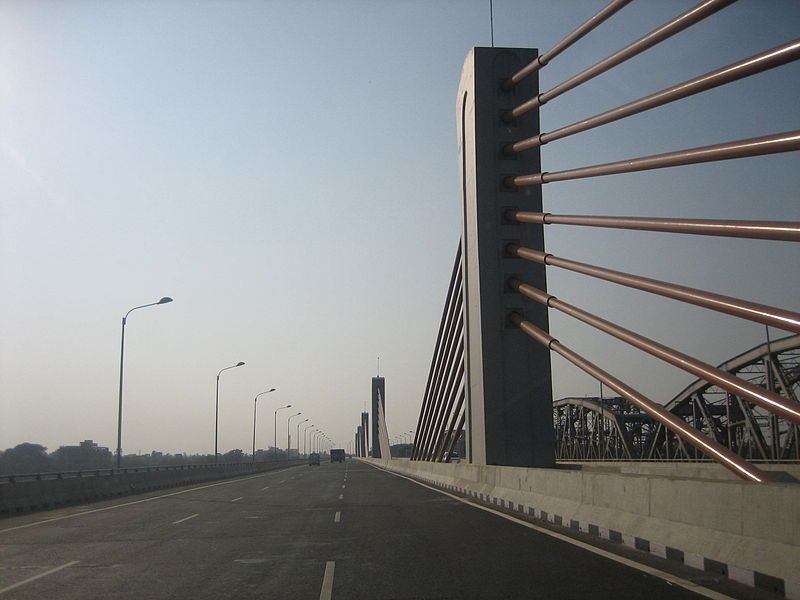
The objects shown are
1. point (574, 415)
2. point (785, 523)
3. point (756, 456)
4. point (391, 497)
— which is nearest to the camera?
point (785, 523)

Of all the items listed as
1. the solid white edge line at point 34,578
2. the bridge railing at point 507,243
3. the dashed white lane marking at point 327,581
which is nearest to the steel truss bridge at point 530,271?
the bridge railing at point 507,243

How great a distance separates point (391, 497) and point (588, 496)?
1214 centimetres

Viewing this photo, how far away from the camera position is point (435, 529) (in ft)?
45.6

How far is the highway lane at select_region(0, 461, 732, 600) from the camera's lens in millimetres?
8242

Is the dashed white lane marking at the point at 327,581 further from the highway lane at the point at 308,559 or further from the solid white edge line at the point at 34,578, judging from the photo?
the solid white edge line at the point at 34,578

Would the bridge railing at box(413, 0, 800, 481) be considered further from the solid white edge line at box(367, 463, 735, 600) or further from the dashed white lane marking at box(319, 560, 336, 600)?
the dashed white lane marking at box(319, 560, 336, 600)

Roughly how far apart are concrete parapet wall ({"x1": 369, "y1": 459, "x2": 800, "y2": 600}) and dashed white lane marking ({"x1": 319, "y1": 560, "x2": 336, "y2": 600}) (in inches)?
157

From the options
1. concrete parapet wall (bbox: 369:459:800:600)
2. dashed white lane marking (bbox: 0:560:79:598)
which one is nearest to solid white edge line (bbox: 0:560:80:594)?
dashed white lane marking (bbox: 0:560:79:598)

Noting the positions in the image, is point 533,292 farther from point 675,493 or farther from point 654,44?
point 675,493

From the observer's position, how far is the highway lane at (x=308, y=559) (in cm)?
824

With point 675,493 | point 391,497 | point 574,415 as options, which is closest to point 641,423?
point 574,415

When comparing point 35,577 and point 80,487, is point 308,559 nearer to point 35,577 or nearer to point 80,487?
point 35,577

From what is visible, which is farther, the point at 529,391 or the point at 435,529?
the point at 529,391

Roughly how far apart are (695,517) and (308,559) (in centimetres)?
492
